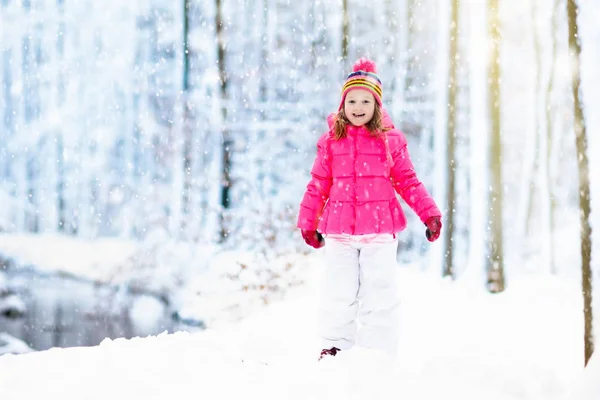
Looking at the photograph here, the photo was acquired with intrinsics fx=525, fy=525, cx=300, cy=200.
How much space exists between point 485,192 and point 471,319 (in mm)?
1942

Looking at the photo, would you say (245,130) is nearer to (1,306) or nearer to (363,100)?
(1,306)

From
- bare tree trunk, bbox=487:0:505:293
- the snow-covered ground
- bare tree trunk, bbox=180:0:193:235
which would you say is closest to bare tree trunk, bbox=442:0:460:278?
bare tree trunk, bbox=487:0:505:293

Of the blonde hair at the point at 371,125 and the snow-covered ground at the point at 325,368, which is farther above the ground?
the blonde hair at the point at 371,125

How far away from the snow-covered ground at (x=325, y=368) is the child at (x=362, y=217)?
11.0 inches

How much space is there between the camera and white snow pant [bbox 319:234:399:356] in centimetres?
280

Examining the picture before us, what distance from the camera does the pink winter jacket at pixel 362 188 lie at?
2760 mm

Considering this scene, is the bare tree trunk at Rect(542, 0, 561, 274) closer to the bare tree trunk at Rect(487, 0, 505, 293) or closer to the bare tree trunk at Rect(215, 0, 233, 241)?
the bare tree trunk at Rect(487, 0, 505, 293)

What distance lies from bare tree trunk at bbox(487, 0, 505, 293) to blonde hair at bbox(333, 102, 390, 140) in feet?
10.3

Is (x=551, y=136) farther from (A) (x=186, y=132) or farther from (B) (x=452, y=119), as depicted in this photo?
(A) (x=186, y=132)

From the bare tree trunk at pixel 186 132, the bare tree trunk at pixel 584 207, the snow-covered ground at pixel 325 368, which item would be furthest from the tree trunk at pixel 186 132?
the bare tree trunk at pixel 584 207

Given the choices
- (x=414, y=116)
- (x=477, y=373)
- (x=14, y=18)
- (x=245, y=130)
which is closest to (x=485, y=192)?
(x=414, y=116)

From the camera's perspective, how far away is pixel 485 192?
587cm

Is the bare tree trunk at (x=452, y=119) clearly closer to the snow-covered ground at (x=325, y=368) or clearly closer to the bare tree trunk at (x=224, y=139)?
the snow-covered ground at (x=325, y=368)

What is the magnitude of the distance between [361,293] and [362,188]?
0.58 metres
